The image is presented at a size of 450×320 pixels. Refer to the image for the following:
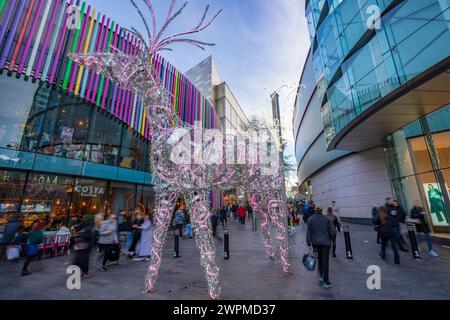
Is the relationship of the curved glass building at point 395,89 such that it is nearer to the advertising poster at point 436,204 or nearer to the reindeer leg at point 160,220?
the advertising poster at point 436,204

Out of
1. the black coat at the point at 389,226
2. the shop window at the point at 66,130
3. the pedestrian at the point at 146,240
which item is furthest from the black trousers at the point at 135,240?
the black coat at the point at 389,226

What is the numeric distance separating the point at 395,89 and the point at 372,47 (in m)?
3.69

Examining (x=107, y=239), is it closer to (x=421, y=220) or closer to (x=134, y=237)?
(x=134, y=237)

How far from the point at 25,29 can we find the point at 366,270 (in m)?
14.7

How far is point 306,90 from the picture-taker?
2381cm

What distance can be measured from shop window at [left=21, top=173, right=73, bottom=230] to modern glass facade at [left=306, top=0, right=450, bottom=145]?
1414 cm

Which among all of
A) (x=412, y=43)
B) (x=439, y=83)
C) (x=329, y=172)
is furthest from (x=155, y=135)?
(x=329, y=172)

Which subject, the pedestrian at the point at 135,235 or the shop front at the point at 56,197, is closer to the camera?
the pedestrian at the point at 135,235

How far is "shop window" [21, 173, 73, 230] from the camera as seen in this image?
8852 millimetres

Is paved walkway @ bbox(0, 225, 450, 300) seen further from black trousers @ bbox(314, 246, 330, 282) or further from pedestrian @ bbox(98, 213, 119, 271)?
pedestrian @ bbox(98, 213, 119, 271)

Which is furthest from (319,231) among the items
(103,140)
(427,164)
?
(103,140)

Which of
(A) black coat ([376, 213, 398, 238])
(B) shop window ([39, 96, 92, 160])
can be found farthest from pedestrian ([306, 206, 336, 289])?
(B) shop window ([39, 96, 92, 160])

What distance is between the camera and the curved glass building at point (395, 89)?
6895 mm

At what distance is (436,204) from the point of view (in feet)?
30.0
